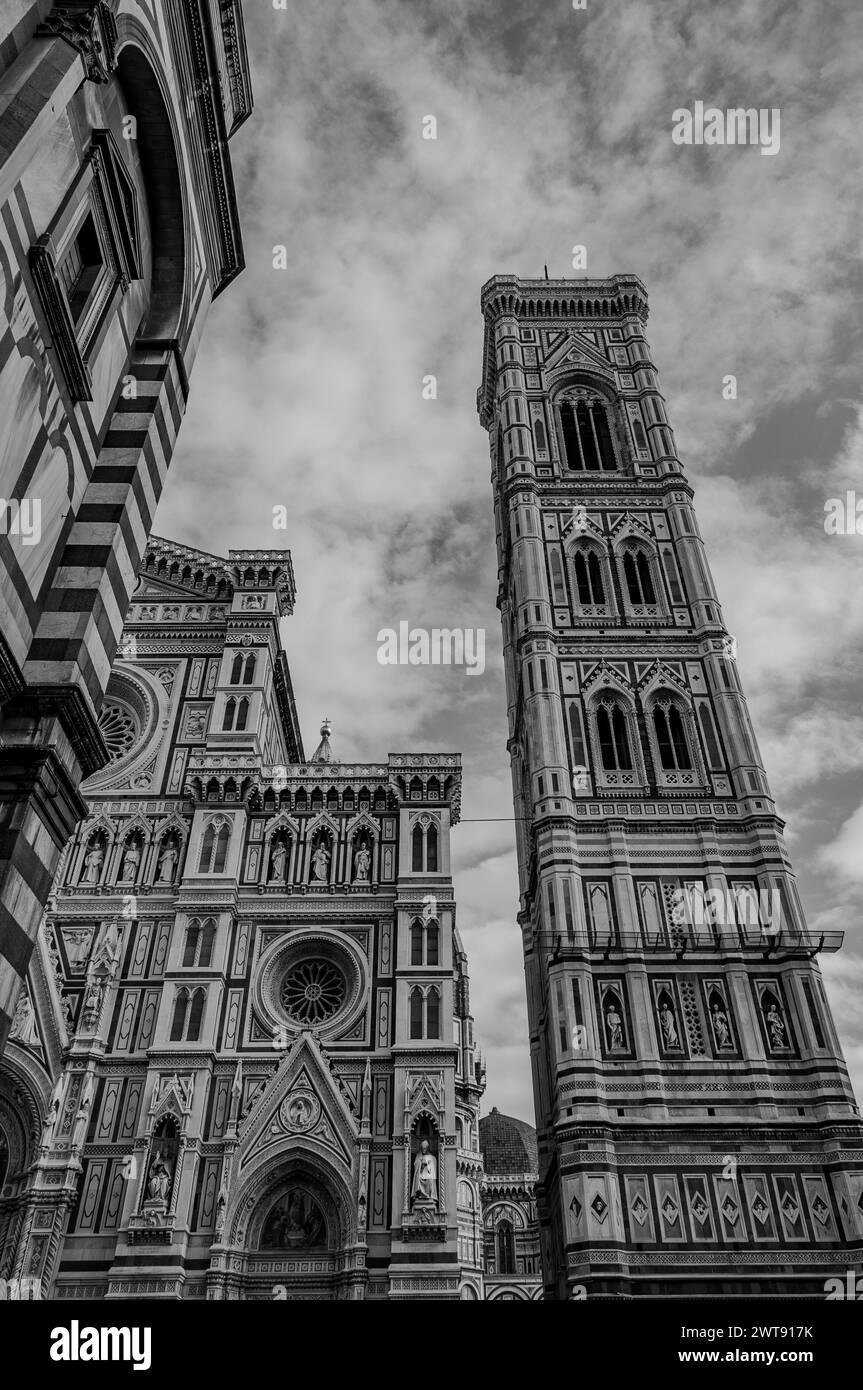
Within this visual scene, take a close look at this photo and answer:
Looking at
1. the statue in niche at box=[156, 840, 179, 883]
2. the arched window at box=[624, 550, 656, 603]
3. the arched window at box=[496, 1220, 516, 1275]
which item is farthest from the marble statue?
the arched window at box=[496, 1220, 516, 1275]

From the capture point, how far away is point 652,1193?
21141 mm

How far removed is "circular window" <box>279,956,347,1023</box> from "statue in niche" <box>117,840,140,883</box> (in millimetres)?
4759

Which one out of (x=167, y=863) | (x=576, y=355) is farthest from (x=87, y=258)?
(x=576, y=355)

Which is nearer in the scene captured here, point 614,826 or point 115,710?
point 614,826

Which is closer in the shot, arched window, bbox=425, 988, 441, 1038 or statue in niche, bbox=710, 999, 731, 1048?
arched window, bbox=425, 988, 441, 1038

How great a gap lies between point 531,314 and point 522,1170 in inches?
1816

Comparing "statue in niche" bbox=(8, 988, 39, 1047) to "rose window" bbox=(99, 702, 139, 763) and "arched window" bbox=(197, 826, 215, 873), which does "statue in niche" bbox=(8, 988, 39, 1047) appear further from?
"rose window" bbox=(99, 702, 139, 763)

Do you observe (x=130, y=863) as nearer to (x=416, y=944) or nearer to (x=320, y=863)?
(x=320, y=863)

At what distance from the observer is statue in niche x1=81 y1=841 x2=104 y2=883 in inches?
991
